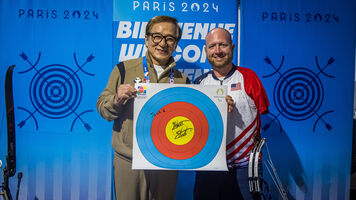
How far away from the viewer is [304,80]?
2.46m

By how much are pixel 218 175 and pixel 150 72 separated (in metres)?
0.89

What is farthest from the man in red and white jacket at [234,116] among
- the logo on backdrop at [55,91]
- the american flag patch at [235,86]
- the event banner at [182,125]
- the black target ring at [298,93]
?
the logo on backdrop at [55,91]

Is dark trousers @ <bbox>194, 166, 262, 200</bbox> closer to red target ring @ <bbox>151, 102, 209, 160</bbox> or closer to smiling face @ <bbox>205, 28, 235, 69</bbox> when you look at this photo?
red target ring @ <bbox>151, 102, 209, 160</bbox>

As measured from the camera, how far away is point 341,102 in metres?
2.52

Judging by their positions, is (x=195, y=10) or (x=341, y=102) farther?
(x=341, y=102)

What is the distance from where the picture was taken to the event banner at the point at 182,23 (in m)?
2.30

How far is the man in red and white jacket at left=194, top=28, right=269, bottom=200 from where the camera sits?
1.74 m

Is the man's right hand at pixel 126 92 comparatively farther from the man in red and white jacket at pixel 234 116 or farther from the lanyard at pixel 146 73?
the man in red and white jacket at pixel 234 116

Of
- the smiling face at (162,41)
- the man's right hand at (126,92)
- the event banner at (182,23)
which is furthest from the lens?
the event banner at (182,23)

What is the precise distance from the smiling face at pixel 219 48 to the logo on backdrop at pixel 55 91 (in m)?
1.23

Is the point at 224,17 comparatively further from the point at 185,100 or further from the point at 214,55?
the point at 185,100

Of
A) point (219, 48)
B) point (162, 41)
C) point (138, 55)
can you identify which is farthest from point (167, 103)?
point (138, 55)

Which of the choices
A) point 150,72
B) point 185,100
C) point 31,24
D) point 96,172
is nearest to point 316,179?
point 185,100

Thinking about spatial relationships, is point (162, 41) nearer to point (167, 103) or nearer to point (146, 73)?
point (146, 73)
